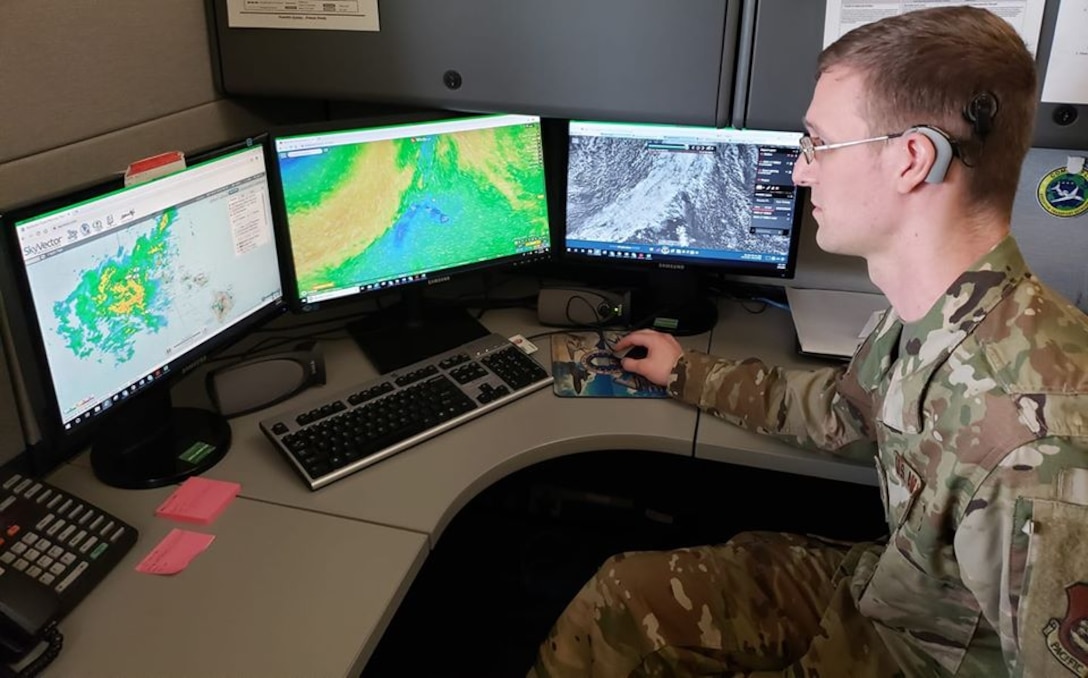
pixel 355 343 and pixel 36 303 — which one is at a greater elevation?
pixel 36 303

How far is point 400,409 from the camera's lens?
133 centimetres

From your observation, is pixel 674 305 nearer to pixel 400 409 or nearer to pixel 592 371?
pixel 592 371

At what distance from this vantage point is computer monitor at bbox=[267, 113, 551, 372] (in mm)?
1410

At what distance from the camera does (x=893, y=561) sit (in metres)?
1.08

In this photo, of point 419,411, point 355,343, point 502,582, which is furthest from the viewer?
point 502,582

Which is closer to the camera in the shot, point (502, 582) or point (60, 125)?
point (60, 125)

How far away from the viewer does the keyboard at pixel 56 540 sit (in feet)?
3.22

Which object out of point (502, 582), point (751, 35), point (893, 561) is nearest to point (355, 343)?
point (502, 582)

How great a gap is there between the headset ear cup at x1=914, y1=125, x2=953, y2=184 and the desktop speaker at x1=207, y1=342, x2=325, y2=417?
0.97 meters

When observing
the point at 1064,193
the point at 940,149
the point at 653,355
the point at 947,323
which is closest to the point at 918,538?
the point at 947,323

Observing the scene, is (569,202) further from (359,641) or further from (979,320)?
(359,641)

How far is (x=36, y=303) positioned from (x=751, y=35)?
3.50ft

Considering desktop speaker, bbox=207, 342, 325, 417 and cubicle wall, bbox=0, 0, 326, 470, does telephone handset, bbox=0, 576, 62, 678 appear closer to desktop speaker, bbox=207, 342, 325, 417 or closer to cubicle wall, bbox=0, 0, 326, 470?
cubicle wall, bbox=0, 0, 326, 470

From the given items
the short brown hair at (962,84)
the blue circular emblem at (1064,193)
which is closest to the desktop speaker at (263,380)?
the short brown hair at (962,84)
